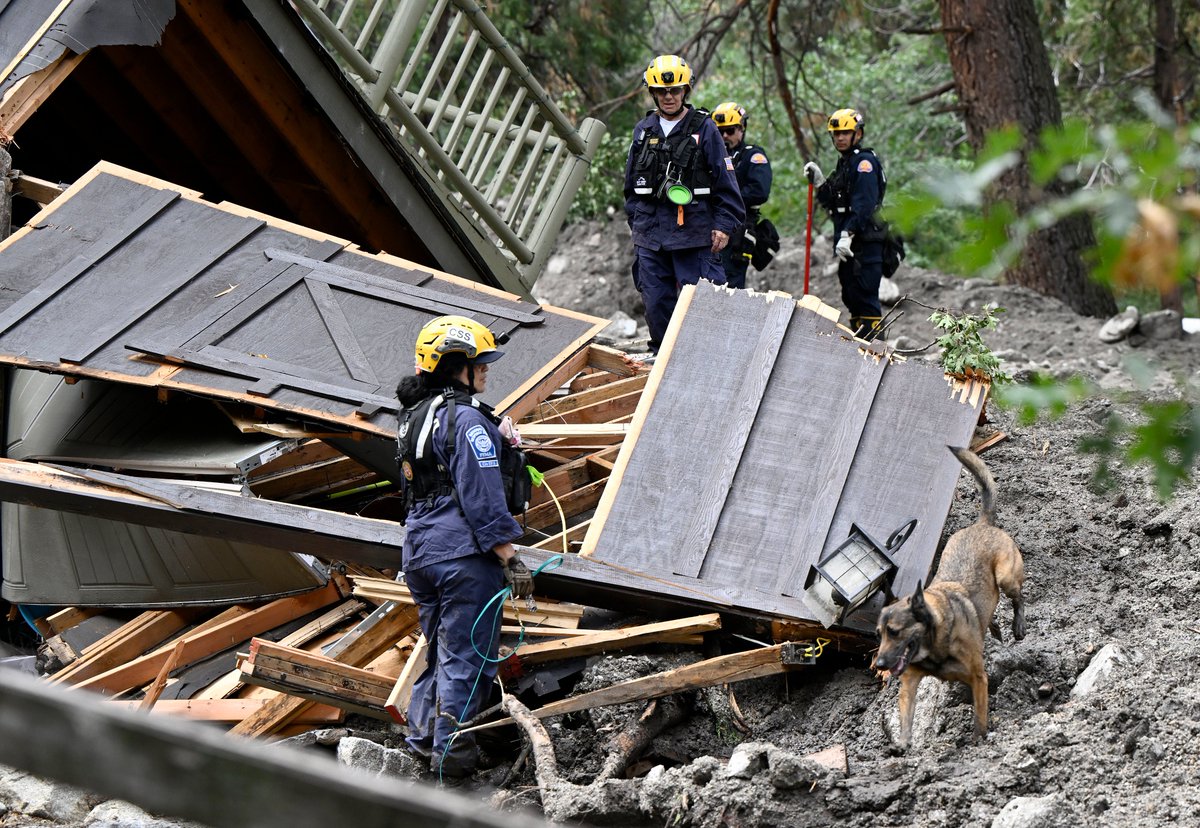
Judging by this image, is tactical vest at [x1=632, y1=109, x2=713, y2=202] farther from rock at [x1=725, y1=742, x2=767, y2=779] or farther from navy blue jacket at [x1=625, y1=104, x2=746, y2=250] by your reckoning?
rock at [x1=725, y1=742, x2=767, y2=779]

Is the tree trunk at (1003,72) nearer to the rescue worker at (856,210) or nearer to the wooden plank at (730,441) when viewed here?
the rescue worker at (856,210)

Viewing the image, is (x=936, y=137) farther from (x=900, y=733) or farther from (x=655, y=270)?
(x=900, y=733)

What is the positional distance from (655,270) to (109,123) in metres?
4.77

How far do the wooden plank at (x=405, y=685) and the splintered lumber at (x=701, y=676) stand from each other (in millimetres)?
510

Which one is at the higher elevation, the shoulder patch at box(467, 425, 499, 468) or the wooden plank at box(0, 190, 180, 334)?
the wooden plank at box(0, 190, 180, 334)

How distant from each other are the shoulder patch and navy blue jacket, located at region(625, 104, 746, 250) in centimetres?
411

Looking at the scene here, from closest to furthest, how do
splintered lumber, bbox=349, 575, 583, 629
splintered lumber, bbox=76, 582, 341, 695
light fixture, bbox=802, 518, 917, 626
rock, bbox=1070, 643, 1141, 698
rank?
1. rock, bbox=1070, 643, 1141, 698
2. light fixture, bbox=802, 518, 917, 626
3. splintered lumber, bbox=349, 575, 583, 629
4. splintered lumber, bbox=76, 582, 341, 695

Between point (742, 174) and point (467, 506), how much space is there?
19.9 ft

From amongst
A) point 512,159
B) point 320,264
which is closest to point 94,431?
point 320,264

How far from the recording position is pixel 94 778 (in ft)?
5.27

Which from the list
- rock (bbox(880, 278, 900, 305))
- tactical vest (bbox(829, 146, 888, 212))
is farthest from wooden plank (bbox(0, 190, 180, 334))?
rock (bbox(880, 278, 900, 305))

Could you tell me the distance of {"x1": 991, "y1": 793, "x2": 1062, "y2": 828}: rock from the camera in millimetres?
4531

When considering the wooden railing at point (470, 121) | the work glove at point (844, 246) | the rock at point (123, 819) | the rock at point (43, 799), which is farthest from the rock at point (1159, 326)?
the rock at point (43, 799)

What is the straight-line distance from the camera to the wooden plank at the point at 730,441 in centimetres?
670
